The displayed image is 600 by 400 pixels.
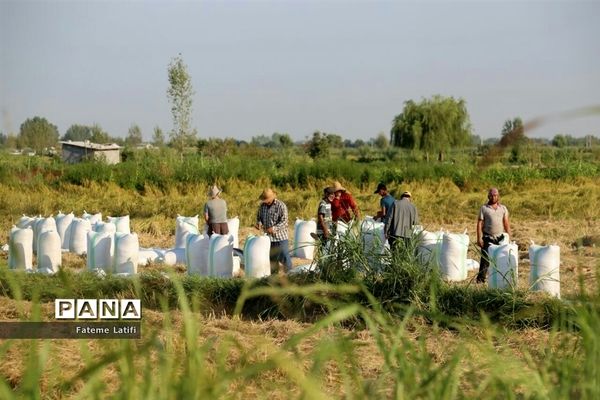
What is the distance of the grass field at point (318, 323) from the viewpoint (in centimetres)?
177

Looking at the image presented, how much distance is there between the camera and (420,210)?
1559cm

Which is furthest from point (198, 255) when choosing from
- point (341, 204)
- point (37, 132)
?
point (37, 132)

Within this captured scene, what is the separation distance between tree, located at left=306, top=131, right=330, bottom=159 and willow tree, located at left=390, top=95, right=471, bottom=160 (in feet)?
12.8

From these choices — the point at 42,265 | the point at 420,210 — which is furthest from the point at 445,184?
the point at 42,265

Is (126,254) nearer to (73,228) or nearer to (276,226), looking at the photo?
(276,226)

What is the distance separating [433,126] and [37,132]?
4070 centimetres

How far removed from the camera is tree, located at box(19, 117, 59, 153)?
9.41ft

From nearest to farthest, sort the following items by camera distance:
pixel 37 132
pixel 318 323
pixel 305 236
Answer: pixel 318 323
pixel 37 132
pixel 305 236

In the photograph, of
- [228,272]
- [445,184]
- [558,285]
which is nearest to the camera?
[558,285]

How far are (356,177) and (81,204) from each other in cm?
749

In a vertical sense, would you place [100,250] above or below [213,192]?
below

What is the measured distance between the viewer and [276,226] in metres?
8.51

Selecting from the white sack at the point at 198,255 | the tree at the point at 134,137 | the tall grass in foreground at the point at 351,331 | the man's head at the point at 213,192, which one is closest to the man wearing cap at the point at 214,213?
the man's head at the point at 213,192

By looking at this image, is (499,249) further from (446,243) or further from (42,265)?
(42,265)
